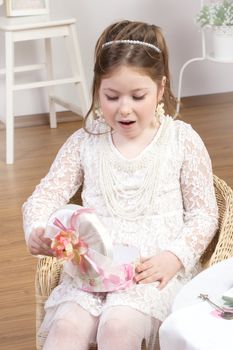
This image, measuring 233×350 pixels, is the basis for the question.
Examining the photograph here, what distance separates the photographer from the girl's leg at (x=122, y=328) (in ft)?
5.03

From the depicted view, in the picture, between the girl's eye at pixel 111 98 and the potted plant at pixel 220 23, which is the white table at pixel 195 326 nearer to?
the girl's eye at pixel 111 98

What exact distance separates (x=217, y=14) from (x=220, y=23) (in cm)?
5

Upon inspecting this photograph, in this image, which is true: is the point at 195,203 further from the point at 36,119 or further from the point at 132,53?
the point at 36,119

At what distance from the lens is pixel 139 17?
14.3ft

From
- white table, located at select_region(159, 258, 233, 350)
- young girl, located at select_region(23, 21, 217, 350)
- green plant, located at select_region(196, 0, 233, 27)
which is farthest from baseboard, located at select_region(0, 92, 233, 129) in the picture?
white table, located at select_region(159, 258, 233, 350)

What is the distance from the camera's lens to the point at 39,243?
1.68 m

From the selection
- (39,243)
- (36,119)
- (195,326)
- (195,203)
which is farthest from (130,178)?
(36,119)

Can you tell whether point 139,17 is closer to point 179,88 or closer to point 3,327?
point 179,88

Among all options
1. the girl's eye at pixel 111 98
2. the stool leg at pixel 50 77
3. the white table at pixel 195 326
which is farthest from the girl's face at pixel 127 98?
the stool leg at pixel 50 77

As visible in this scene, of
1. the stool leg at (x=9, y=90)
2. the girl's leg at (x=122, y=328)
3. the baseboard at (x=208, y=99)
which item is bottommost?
the baseboard at (x=208, y=99)

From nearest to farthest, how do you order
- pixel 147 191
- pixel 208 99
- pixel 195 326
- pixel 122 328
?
pixel 195 326, pixel 122 328, pixel 147 191, pixel 208 99

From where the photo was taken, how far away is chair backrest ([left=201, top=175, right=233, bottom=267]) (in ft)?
5.35

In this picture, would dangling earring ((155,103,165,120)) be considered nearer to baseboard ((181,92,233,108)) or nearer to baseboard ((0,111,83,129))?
baseboard ((0,111,83,129))

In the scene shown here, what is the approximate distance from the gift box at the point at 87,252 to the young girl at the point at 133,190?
27 mm
